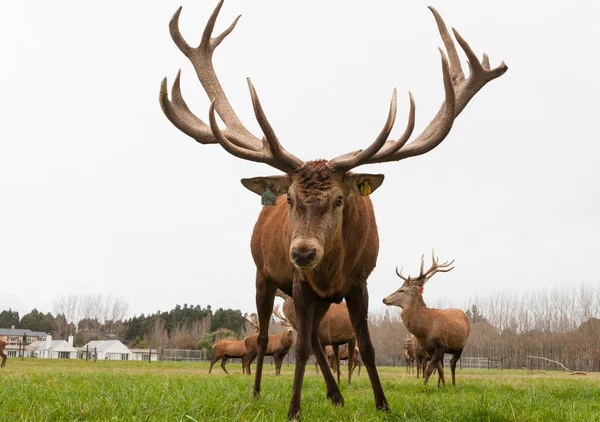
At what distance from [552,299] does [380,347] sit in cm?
2149

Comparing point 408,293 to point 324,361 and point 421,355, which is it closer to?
point 421,355

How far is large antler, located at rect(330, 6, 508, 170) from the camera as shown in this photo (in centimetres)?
472

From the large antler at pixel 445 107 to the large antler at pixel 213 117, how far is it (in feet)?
1.87

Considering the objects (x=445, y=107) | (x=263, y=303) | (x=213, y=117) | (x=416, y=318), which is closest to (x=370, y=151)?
(x=445, y=107)

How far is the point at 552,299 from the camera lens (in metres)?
64.2

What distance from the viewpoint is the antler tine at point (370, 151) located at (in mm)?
4594

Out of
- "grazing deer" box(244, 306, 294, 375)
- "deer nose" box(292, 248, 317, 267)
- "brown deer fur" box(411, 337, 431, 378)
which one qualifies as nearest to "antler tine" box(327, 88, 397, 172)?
"deer nose" box(292, 248, 317, 267)

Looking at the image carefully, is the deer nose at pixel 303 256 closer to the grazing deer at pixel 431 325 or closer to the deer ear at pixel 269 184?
Result: the deer ear at pixel 269 184

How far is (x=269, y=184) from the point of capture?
16.8 ft

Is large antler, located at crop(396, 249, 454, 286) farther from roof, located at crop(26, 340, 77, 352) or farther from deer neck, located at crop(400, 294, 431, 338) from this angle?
roof, located at crop(26, 340, 77, 352)

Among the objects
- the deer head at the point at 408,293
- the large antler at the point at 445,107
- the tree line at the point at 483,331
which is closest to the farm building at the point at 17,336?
the tree line at the point at 483,331

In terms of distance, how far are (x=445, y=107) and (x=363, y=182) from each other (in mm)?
1157

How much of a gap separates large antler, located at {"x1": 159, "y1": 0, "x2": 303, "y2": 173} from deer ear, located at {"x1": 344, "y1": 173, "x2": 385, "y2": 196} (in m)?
0.47

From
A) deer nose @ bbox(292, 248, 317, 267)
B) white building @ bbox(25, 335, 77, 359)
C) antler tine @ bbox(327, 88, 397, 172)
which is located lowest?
white building @ bbox(25, 335, 77, 359)
